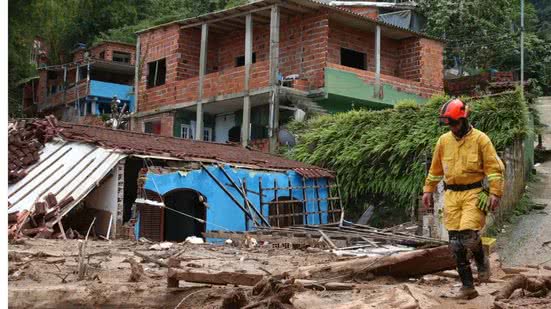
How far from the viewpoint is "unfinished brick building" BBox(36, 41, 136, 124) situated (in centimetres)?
3673

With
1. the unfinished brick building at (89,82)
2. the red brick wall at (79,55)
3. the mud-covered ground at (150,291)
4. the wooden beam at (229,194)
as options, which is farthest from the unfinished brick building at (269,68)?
the mud-covered ground at (150,291)

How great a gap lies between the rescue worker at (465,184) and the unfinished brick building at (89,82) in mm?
29660

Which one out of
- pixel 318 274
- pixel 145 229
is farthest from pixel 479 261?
pixel 145 229

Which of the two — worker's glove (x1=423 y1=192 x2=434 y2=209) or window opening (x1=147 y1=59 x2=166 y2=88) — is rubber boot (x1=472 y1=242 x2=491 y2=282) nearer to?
worker's glove (x1=423 y1=192 x2=434 y2=209)

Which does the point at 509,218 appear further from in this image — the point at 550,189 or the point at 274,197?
the point at 274,197

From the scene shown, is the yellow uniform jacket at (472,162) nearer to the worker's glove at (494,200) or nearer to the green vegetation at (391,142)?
the worker's glove at (494,200)

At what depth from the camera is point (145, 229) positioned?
14.6m

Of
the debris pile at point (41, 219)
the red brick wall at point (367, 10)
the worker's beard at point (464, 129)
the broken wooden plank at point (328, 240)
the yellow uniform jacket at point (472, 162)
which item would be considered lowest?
the broken wooden plank at point (328, 240)

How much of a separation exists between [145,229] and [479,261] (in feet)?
31.3

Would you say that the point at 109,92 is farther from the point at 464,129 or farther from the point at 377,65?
the point at 464,129

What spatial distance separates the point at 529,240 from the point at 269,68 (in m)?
11.2

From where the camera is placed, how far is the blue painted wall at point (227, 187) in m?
15.0

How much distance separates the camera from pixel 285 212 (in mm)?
18062

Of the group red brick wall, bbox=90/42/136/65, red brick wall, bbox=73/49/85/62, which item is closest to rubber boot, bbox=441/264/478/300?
red brick wall, bbox=90/42/136/65
